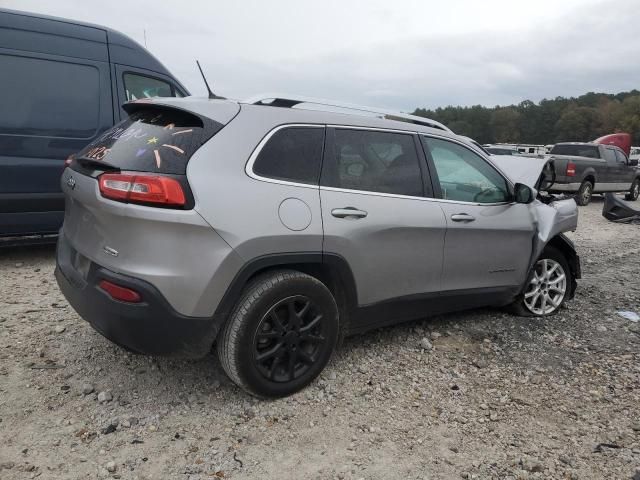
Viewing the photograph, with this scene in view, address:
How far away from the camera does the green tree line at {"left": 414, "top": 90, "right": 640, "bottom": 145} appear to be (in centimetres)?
7419

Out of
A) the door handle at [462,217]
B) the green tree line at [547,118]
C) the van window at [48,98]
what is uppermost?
the green tree line at [547,118]

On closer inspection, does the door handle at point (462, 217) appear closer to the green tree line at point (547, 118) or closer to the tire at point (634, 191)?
the tire at point (634, 191)

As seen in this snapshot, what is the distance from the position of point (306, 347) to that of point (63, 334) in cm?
183

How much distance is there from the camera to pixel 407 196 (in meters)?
3.36

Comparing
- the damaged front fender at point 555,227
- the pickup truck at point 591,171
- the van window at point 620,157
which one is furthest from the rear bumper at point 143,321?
the van window at point 620,157

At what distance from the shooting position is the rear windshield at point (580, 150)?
50.0 feet

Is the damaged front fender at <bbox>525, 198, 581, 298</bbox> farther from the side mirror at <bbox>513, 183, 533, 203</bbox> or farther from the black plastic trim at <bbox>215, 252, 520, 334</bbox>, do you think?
the black plastic trim at <bbox>215, 252, 520, 334</bbox>

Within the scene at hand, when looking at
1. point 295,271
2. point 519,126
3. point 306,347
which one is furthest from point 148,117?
point 519,126

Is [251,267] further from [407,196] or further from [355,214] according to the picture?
[407,196]

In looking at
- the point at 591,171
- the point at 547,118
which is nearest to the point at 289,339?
the point at 591,171

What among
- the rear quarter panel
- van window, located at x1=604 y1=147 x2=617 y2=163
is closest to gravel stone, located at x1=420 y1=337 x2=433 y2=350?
the rear quarter panel

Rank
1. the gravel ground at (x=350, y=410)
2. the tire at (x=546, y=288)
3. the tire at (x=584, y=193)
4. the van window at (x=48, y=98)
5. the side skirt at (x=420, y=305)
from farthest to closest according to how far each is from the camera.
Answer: the tire at (x=584, y=193) → the van window at (x=48, y=98) → the tire at (x=546, y=288) → the side skirt at (x=420, y=305) → the gravel ground at (x=350, y=410)

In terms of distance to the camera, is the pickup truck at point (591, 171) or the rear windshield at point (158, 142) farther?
the pickup truck at point (591, 171)

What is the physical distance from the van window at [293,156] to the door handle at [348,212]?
20cm
